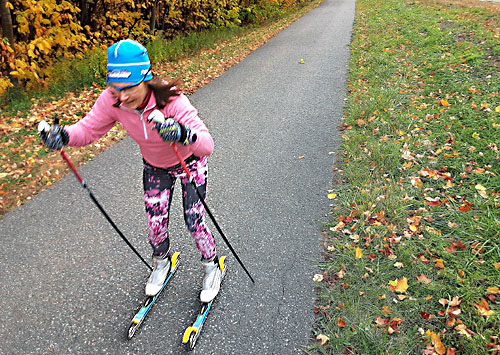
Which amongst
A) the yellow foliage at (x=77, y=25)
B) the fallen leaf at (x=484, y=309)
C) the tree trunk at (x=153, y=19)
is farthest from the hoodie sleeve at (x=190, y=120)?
the tree trunk at (x=153, y=19)

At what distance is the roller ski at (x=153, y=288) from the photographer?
2512mm

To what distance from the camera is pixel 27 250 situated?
335 centimetres

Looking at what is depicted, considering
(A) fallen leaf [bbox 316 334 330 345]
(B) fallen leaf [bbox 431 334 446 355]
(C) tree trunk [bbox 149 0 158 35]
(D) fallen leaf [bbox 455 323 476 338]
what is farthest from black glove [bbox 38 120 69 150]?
(C) tree trunk [bbox 149 0 158 35]

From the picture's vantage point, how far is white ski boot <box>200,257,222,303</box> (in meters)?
2.66

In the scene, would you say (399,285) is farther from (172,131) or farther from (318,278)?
(172,131)

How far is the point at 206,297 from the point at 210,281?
13 cm

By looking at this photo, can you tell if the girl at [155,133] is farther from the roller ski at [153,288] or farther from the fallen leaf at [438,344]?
the fallen leaf at [438,344]

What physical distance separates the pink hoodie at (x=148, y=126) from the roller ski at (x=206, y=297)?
1017 mm

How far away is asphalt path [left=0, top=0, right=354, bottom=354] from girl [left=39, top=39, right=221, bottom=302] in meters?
0.32

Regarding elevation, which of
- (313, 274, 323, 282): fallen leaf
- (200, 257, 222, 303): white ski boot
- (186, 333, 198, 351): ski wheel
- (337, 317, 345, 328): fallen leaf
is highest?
(200, 257, 222, 303): white ski boot

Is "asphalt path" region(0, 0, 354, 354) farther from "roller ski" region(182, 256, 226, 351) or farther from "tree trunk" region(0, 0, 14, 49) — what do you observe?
"tree trunk" region(0, 0, 14, 49)

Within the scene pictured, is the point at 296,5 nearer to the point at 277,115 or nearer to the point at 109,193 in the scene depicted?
the point at 277,115

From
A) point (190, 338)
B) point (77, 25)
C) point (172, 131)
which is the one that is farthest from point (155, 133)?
point (77, 25)

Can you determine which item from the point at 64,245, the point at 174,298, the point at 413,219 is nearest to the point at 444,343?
the point at 413,219
